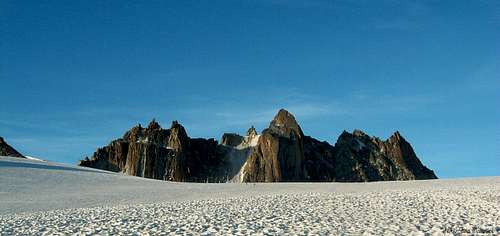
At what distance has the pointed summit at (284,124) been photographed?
104 meters

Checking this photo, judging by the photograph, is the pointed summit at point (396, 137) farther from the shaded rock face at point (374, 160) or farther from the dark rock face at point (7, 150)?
the dark rock face at point (7, 150)

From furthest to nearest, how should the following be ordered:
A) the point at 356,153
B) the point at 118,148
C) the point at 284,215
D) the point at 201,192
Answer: the point at 356,153, the point at 118,148, the point at 201,192, the point at 284,215

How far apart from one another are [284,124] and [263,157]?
10.8 metres

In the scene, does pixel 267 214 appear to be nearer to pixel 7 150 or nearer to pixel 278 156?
pixel 7 150

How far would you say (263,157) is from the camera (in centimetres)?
9781

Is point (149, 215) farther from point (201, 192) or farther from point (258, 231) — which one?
point (201, 192)

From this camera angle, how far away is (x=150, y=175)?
93.4 meters

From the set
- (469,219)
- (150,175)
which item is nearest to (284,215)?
(469,219)

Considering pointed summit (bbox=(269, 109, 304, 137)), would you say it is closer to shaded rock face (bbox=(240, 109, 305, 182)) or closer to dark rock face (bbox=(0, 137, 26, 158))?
shaded rock face (bbox=(240, 109, 305, 182))

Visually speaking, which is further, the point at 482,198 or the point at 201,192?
the point at 201,192

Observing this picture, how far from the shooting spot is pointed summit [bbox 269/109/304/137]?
103938 millimetres

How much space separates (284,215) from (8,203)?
62.1ft

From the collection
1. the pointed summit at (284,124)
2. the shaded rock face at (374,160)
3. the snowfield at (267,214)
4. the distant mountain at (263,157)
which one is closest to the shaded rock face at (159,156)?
the distant mountain at (263,157)

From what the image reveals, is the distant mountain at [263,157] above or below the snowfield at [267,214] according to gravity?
above
